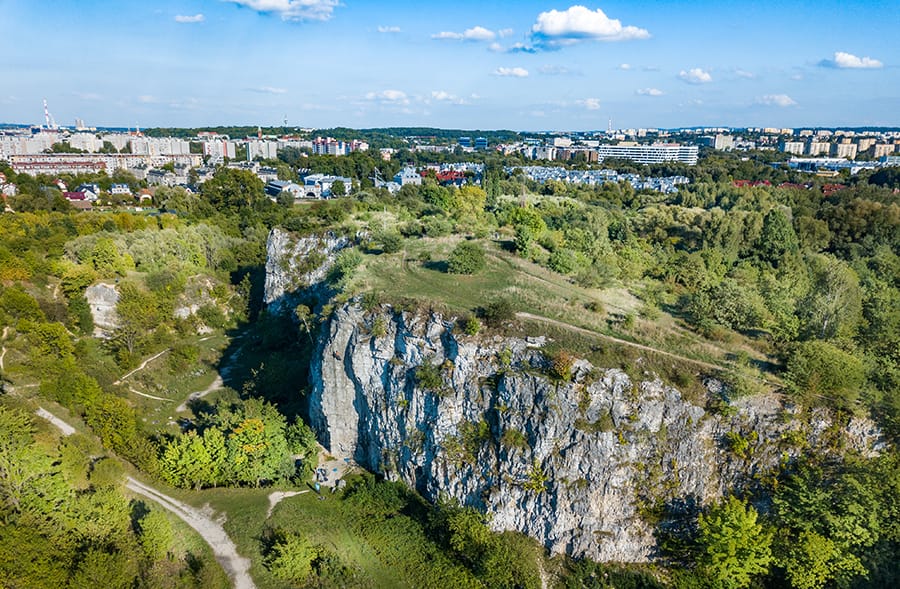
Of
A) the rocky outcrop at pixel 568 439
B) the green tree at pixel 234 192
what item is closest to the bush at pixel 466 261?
the rocky outcrop at pixel 568 439

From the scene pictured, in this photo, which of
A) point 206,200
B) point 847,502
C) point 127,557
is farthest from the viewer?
point 206,200

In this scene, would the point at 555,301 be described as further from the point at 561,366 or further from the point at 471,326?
the point at 561,366

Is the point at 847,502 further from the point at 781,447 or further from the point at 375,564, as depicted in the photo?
the point at 375,564

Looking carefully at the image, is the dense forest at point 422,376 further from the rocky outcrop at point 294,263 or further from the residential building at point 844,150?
the residential building at point 844,150

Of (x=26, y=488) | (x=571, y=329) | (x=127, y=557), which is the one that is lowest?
(x=127, y=557)

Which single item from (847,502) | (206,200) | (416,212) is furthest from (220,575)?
(206,200)

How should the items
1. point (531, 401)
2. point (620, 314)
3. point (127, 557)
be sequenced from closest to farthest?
point (127, 557) → point (531, 401) → point (620, 314)

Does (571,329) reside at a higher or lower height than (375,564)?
higher

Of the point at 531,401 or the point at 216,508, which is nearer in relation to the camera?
the point at 531,401
